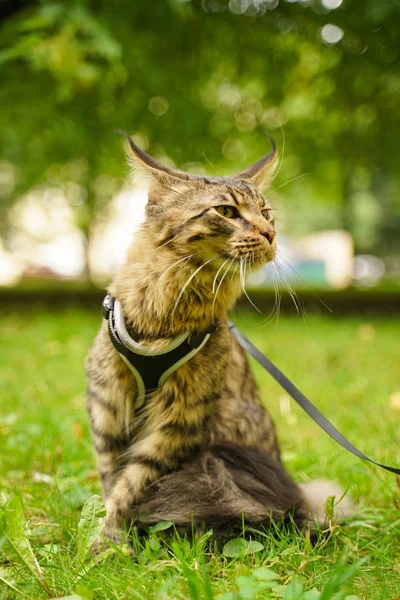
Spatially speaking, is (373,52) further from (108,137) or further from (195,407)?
(195,407)

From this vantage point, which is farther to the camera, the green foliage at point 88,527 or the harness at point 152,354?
the harness at point 152,354

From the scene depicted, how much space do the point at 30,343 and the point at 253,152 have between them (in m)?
5.90

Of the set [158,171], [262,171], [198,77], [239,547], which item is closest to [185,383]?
[239,547]

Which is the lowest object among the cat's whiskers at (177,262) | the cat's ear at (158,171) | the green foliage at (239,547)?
the green foliage at (239,547)

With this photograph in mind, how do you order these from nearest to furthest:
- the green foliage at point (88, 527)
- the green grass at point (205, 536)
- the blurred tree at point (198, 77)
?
the green grass at point (205, 536), the green foliage at point (88, 527), the blurred tree at point (198, 77)

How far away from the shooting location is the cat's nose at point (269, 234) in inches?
75.7

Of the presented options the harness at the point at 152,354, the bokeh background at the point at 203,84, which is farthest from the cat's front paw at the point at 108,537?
the bokeh background at the point at 203,84

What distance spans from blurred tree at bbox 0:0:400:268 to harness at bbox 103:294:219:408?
137 centimetres

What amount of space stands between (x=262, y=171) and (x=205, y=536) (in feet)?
4.65

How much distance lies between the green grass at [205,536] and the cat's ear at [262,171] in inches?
50.1

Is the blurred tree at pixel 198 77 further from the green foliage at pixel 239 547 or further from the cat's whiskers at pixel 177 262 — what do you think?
the green foliage at pixel 239 547

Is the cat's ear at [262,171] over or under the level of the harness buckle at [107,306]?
over

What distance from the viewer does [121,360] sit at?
203 centimetres

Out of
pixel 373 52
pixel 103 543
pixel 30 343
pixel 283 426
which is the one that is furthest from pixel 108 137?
pixel 103 543
